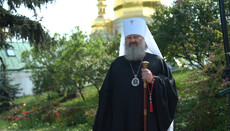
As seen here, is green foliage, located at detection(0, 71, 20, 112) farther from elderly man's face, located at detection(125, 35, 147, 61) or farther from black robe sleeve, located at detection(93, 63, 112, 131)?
elderly man's face, located at detection(125, 35, 147, 61)

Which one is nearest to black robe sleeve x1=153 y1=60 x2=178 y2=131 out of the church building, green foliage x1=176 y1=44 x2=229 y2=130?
green foliage x1=176 y1=44 x2=229 y2=130

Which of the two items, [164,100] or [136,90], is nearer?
[164,100]

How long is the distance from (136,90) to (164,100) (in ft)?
1.31

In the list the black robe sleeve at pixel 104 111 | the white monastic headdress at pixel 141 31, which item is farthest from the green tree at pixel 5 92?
the white monastic headdress at pixel 141 31

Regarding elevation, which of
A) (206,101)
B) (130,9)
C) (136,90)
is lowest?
(206,101)

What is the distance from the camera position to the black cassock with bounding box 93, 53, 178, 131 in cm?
346

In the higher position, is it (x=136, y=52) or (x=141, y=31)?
(x=141, y=31)

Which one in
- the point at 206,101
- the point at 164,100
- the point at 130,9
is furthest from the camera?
the point at 130,9

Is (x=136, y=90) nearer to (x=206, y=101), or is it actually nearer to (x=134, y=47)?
(x=134, y=47)

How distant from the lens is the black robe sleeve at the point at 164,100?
3.42 meters

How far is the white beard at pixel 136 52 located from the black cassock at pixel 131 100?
80mm

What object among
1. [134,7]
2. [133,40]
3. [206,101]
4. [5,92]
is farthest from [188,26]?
[134,7]

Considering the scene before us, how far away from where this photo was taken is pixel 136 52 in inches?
148

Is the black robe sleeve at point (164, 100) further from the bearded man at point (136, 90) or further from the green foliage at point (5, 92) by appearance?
the green foliage at point (5, 92)
